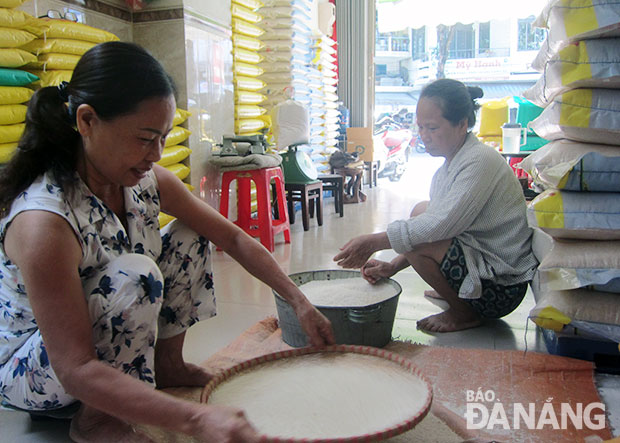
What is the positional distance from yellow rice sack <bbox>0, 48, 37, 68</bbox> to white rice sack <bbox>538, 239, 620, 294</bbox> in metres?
2.12

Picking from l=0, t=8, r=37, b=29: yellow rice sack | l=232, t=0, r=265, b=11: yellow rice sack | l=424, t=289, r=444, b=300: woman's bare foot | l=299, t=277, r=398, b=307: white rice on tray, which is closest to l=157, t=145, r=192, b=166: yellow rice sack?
l=0, t=8, r=37, b=29: yellow rice sack

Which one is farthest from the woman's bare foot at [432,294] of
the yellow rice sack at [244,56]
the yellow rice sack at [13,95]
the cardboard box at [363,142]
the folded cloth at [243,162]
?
the cardboard box at [363,142]

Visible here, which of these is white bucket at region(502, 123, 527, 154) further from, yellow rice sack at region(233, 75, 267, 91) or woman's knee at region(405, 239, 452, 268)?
woman's knee at region(405, 239, 452, 268)

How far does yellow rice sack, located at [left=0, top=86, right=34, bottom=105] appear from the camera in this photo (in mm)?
2131

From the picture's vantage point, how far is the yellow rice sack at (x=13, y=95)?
213 cm

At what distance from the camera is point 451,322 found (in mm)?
2016

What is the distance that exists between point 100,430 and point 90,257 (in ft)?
1.38

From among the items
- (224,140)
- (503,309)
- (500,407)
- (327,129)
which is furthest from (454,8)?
(500,407)

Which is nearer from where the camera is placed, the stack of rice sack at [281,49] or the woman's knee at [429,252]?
the woman's knee at [429,252]

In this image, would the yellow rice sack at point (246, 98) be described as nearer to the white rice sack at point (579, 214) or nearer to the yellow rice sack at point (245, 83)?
the yellow rice sack at point (245, 83)

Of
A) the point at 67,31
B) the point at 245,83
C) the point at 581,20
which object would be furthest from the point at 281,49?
the point at 581,20

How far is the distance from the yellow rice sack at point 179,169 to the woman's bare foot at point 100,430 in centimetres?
209

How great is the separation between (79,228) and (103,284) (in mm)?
127

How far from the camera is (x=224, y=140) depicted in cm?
356
